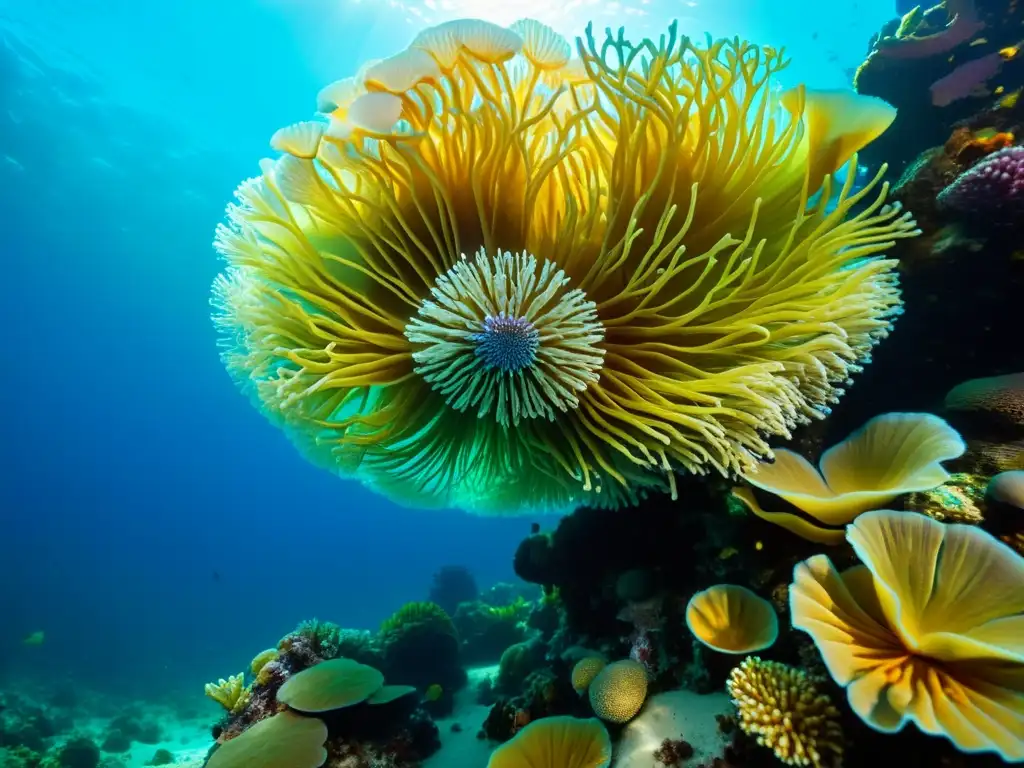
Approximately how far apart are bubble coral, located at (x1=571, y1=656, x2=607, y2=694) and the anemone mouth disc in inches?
105

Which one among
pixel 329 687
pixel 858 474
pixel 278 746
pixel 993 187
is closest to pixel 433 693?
pixel 329 687

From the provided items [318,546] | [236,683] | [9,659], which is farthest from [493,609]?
[318,546]

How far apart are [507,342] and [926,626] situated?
233 cm

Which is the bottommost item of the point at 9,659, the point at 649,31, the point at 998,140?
the point at 998,140

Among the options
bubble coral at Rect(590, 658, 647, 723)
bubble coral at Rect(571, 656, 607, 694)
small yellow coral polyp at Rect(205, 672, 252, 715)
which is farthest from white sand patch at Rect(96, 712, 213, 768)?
bubble coral at Rect(590, 658, 647, 723)

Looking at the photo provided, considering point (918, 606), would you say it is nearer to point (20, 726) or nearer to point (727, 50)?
point (727, 50)

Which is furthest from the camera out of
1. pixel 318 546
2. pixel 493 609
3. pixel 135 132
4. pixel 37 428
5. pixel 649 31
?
pixel 318 546

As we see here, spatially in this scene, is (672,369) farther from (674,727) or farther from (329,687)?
(329,687)

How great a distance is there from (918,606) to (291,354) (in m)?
3.33

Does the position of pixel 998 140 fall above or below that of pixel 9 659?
below

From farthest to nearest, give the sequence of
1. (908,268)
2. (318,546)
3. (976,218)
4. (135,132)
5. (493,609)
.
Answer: (318,546) < (135,132) < (493,609) < (908,268) < (976,218)

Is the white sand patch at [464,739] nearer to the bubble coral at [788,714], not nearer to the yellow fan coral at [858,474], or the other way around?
the bubble coral at [788,714]

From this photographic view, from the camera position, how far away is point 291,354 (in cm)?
293

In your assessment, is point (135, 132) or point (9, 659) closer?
point (9, 659)
